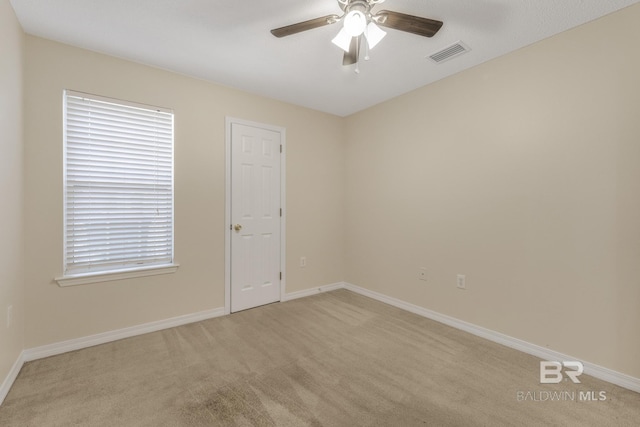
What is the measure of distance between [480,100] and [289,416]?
9.79ft

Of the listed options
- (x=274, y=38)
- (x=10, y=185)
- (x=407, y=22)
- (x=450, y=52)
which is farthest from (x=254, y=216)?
(x=450, y=52)

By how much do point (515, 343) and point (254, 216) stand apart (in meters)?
2.84

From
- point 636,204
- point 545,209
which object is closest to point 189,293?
point 545,209

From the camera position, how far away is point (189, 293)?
294 cm

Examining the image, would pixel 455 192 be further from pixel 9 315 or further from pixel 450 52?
pixel 9 315

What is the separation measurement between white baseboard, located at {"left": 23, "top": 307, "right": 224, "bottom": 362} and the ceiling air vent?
3.29 m

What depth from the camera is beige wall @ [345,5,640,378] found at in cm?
194

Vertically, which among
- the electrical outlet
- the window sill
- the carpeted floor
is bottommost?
the carpeted floor

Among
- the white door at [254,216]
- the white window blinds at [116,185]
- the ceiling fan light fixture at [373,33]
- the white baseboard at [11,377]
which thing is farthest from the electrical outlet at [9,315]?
the ceiling fan light fixture at [373,33]

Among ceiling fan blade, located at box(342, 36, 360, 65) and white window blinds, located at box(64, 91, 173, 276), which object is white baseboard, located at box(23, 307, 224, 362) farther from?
ceiling fan blade, located at box(342, 36, 360, 65)

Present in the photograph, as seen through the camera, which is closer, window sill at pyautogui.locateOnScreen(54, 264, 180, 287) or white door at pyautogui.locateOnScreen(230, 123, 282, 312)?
window sill at pyautogui.locateOnScreen(54, 264, 180, 287)

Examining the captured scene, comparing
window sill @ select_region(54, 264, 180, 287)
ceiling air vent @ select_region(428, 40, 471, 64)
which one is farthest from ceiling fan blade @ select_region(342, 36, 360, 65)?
window sill @ select_region(54, 264, 180, 287)

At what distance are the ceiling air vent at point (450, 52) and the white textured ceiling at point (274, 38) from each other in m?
0.05

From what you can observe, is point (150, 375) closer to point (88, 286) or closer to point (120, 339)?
point (120, 339)
